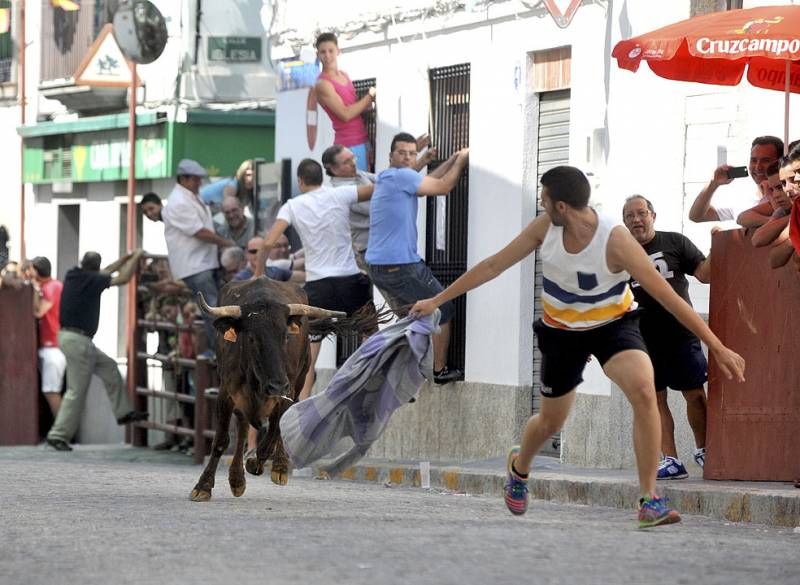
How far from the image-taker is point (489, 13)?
712 inches

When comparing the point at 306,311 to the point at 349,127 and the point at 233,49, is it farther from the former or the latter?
the point at 233,49

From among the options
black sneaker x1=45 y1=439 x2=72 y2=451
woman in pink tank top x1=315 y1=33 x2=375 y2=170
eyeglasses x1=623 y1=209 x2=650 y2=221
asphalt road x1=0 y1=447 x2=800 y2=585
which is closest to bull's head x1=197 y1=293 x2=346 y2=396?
asphalt road x1=0 y1=447 x2=800 y2=585

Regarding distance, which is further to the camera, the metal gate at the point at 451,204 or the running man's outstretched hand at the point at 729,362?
the metal gate at the point at 451,204

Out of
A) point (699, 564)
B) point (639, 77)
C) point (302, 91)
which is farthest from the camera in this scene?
point (302, 91)

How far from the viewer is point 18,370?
79.4 ft

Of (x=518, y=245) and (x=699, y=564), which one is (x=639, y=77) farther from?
(x=699, y=564)

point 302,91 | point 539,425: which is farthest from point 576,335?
point 302,91

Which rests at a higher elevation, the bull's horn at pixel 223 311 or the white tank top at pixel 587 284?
the white tank top at pixel 587 284

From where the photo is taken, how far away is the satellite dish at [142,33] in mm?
25281

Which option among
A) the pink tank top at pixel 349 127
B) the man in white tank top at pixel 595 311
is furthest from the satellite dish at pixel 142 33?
the man in white tank top at pixel 595 311

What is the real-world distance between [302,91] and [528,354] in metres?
5.36

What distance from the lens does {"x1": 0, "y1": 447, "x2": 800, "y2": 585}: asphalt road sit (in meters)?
8.45

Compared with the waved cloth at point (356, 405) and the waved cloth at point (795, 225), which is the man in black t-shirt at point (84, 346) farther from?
the waved cloth at point (795, 225)

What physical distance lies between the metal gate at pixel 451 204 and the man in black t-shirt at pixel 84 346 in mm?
4825
